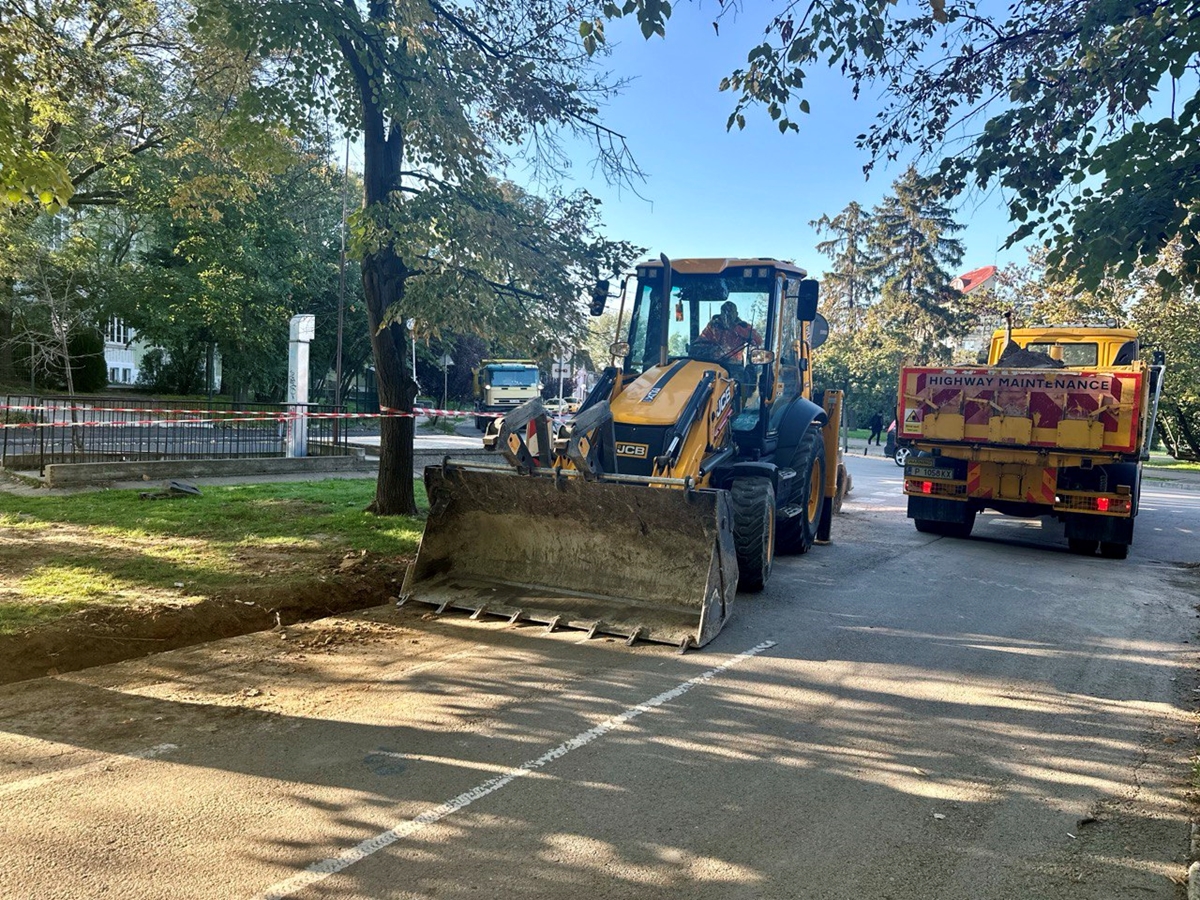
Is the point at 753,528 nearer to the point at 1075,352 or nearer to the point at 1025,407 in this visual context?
the point at 1025,407

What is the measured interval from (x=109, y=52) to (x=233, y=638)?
14.2 meters

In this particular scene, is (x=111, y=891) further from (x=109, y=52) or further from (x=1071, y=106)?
(x=109, y=52)

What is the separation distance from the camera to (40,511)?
1038 centimetres

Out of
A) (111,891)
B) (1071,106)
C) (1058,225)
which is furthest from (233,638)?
(1071,106)

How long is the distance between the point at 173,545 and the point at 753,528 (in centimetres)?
591

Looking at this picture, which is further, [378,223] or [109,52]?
[109,52]

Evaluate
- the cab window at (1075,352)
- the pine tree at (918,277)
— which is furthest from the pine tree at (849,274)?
the cab window at (1075,352)

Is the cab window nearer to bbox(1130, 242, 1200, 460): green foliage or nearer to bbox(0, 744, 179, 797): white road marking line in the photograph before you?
bbox(0, 744, 179, 797): white road marking line

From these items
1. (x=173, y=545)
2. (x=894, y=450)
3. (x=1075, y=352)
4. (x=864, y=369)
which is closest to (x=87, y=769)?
(x=173, y=545)

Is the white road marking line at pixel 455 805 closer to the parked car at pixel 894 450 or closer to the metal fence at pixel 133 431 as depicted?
the metal fence at pixel 133 431

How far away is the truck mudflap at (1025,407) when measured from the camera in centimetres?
1026

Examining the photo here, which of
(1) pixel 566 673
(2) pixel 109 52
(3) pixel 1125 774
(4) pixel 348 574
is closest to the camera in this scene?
(3) pixel 1125 774

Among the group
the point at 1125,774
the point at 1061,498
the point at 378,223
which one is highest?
the point at 378,223

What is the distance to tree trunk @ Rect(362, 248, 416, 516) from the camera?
1068 centimetres
